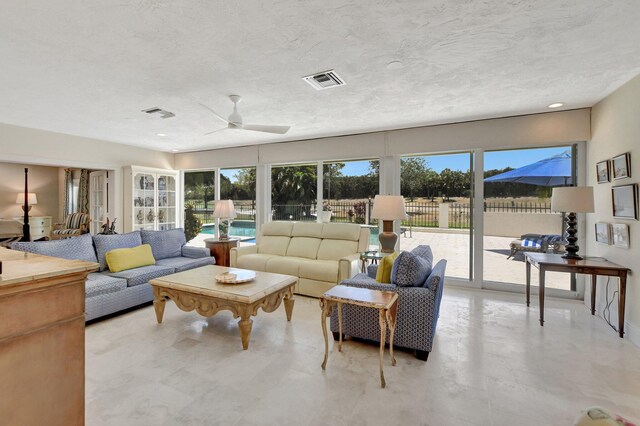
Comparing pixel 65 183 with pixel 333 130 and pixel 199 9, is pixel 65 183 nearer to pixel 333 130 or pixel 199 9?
pixel 333 130

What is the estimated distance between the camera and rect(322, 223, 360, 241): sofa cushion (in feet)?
14.8

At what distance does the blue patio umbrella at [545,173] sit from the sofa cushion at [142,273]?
480 cm

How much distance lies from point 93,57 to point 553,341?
470 cm

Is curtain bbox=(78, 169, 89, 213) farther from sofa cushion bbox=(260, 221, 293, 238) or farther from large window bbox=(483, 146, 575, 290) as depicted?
large window bbox=(483, 146, 575, 290)

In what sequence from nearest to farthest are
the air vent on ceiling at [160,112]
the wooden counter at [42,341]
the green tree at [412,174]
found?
the wooden counter at [42,341] < the air vent on ceiling at [160,112] < the green tree at [412,174]

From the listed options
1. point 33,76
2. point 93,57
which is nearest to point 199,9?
point 93,57

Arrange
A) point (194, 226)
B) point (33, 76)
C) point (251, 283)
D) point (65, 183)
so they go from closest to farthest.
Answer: point (33, 76)
point (251, 283)
point (194, 226)
point (65, 183)

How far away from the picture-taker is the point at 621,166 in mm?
2924

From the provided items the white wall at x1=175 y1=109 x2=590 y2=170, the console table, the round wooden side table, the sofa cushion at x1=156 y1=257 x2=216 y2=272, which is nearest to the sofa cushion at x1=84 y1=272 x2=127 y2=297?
the sofa cushion at x1=156 y1=257 x2=216 y2=272

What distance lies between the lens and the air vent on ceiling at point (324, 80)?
106 inches

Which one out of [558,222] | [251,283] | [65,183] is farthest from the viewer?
[65,183]

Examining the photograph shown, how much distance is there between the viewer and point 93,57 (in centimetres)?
237

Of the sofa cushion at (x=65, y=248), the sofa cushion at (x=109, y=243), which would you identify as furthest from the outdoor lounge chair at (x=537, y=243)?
the sofa cushion at (x=65, y=248)

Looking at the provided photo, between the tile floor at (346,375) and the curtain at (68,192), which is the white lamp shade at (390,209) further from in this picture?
the curtain at (68,192)
